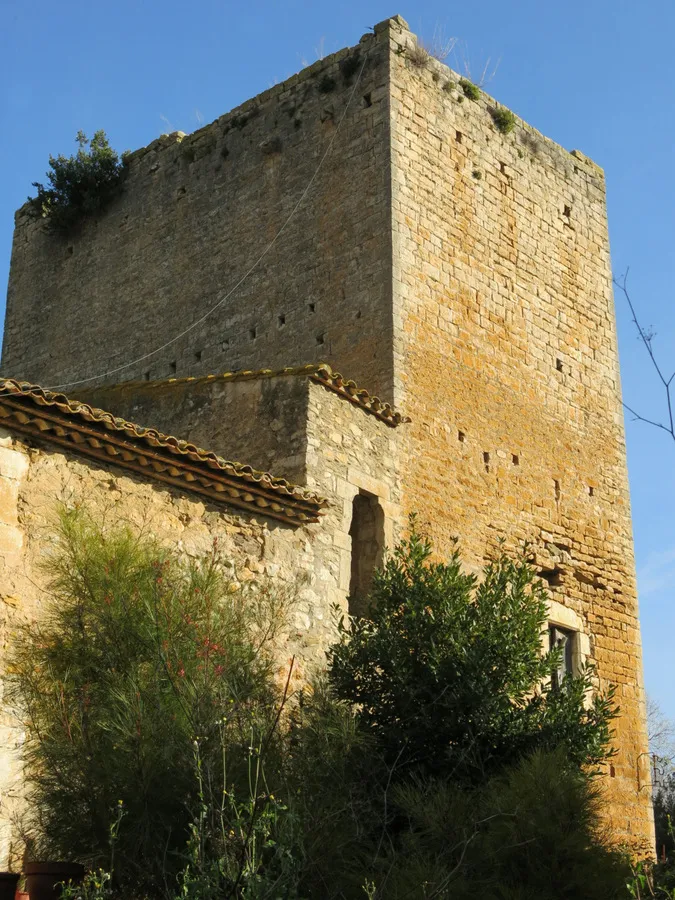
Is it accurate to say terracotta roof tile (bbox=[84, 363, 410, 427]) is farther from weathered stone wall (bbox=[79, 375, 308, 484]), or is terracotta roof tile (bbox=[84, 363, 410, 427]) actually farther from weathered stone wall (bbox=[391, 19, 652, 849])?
weathered stone wall (bbox=[391, 19, 652, 849])

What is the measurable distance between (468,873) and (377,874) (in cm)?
62

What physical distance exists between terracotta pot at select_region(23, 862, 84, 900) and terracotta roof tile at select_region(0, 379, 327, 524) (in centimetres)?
316

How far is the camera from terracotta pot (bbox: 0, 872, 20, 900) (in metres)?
7.34

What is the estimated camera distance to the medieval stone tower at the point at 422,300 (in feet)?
43.9

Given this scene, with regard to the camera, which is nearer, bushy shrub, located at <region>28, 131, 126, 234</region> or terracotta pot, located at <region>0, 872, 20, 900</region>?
terracotta pot, located at <region>0, 872, 20, 900</region>

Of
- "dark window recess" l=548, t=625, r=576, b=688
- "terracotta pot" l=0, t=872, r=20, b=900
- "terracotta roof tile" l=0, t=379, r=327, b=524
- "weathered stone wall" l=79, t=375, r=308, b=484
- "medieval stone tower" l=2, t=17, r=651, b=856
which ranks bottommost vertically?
"terracotta pot" l=0, t=872, r=20, b=900

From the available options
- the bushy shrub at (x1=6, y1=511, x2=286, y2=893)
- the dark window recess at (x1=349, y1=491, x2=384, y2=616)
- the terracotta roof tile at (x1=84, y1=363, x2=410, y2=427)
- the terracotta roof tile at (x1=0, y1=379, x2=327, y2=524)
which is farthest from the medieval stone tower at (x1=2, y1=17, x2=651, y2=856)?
the bushy shrub at (x1=6, y1=511, x2=286, y2=893)

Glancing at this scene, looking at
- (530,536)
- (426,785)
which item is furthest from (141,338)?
(426,785)

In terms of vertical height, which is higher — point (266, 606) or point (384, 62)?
point (384, 62)

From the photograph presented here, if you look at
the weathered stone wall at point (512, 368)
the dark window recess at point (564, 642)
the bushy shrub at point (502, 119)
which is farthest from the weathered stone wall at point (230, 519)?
the bushy shrub at point (502, 119)

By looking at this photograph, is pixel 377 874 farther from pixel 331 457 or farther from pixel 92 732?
pixel 331 457

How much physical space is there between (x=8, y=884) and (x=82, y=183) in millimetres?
12159

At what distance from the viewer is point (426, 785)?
8.81m

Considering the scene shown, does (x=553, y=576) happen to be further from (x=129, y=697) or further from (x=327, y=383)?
(x=129, y=697)
